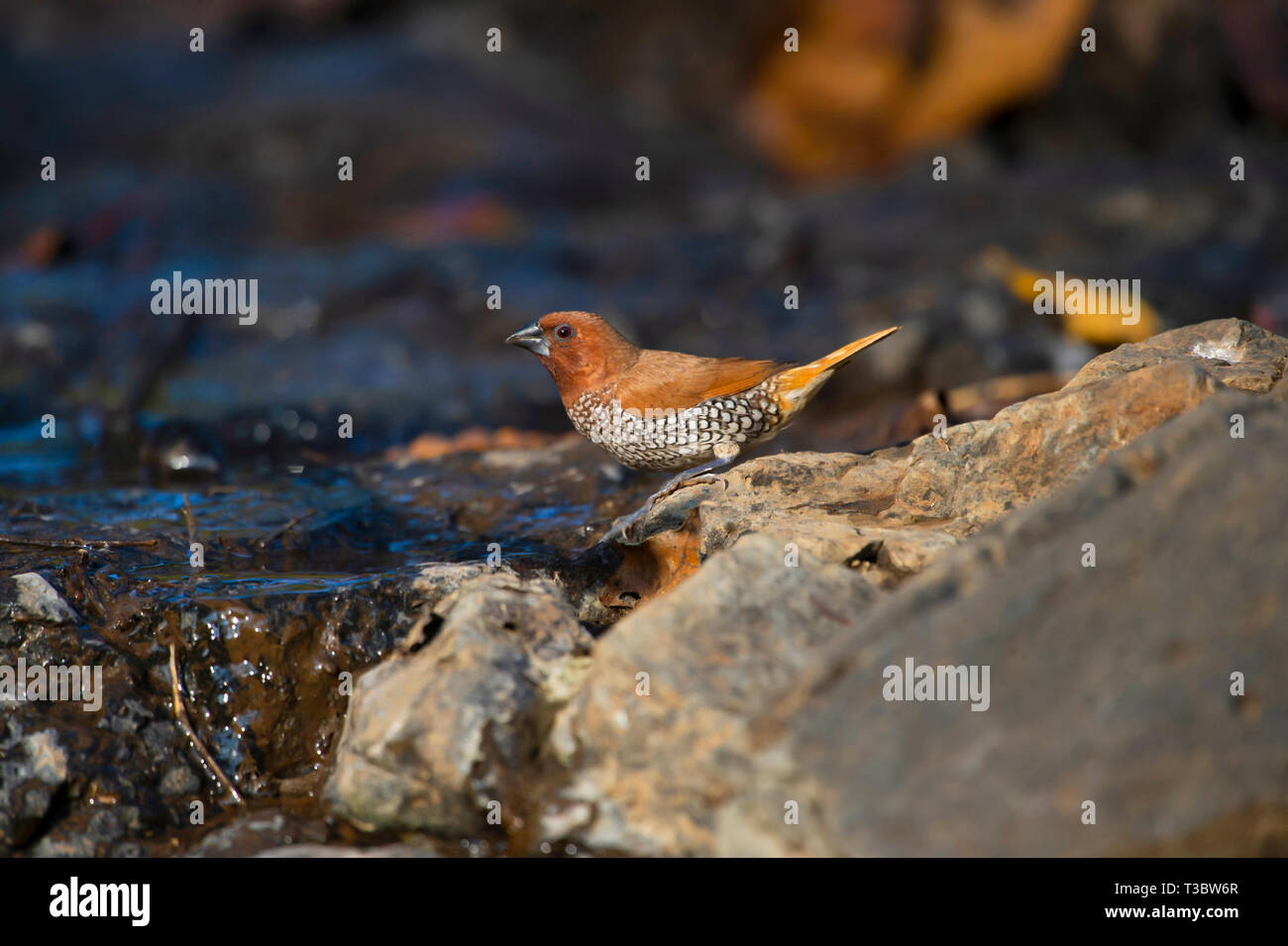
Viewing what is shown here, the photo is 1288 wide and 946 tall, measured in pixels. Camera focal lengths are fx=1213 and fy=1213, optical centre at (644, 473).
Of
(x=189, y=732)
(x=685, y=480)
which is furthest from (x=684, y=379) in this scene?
(x=189, y=732)

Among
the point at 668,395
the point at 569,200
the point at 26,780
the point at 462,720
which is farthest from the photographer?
the point at 569,200

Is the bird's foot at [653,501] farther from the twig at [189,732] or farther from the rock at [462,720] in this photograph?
the twig at [189,732]

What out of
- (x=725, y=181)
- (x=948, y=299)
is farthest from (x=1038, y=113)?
(x=948, y=299)

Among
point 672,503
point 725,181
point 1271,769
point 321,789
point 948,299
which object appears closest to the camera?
point 1271,769

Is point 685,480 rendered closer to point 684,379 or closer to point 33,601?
point 684,379

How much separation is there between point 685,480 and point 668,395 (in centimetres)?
37

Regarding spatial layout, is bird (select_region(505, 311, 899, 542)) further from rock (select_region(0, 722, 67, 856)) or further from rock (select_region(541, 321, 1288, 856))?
rock (select_region(0, 722, 67, 856))

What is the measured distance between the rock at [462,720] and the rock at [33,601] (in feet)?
4.36

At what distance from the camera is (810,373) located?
4.99 m

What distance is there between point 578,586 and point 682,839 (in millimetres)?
1723

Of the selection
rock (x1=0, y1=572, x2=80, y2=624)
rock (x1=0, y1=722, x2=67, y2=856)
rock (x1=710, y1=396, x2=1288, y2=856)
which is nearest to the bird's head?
rock (x1=0, y1=572, x2=80, y2=624)

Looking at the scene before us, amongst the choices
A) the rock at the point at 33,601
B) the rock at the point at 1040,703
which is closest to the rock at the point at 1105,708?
the rock at the point at 1040,703

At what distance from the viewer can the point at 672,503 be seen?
4.70 meters

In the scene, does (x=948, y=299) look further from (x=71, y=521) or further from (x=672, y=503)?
(x=71, y=521)
